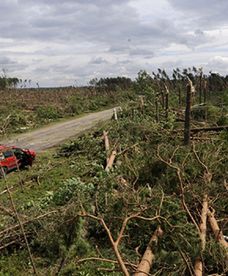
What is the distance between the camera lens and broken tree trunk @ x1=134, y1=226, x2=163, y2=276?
5.31 metres

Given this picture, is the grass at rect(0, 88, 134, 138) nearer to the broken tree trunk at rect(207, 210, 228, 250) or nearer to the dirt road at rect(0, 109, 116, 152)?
the dirt road at rect(0, 109, 116, 152)

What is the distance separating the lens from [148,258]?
5867 mm

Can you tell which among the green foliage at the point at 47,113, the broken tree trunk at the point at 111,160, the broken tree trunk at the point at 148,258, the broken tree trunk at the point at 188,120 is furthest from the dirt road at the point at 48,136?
the broken tree trunk at the point at 148,258

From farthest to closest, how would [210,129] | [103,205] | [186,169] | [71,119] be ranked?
[71,119], [210,129], [186,169], [103,205]

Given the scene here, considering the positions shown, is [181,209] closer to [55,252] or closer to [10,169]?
[55,252]

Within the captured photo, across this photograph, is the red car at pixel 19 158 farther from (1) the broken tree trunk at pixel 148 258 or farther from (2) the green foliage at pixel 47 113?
(2) the green foliage at pixel 47 113

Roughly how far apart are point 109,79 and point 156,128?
5509 centimetres

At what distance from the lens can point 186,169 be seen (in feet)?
31.4

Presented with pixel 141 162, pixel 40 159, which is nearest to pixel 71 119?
pixel 40 159

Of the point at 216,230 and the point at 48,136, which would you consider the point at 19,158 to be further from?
the point at 216,230

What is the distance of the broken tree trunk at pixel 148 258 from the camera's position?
5.31 m

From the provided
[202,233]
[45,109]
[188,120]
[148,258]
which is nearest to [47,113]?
[45,109]

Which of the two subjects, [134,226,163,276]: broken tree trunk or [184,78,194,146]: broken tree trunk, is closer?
[134,226,163,276]: broken tree trunk

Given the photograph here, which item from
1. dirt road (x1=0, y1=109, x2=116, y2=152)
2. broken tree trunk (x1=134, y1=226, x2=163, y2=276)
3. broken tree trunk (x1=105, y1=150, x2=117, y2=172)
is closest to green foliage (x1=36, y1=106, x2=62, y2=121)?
dirt road (x1=0, y1=109, x2=116, y2=152)
